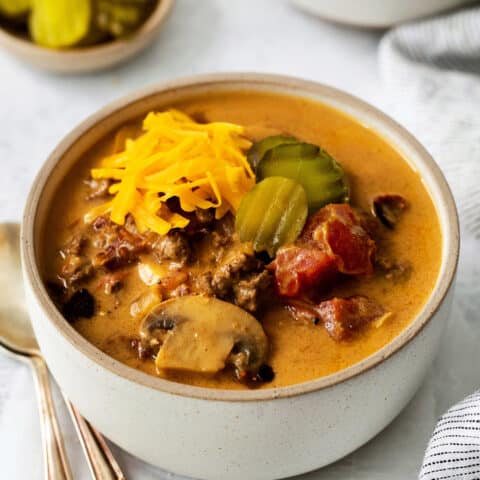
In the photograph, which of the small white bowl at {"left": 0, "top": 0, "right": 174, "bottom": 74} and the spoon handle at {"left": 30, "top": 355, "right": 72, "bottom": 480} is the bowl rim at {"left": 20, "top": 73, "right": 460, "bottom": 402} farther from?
the small white bowl at {"left": 0, "top": 0, "right": 174, "bottom": 74}

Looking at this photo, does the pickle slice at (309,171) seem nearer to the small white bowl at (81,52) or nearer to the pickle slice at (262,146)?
the pickle slice at (262,146)

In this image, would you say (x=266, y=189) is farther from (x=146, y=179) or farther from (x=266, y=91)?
(x=266, y=91)

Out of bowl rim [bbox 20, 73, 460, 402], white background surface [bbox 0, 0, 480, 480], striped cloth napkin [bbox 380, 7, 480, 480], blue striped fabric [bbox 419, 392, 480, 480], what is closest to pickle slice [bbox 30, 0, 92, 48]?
white background surface [bbox 0, 0, 480, 480]

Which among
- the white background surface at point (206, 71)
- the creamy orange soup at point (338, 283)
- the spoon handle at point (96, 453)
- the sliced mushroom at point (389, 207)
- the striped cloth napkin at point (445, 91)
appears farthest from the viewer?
the striped cloth napkin at point (445, 91)

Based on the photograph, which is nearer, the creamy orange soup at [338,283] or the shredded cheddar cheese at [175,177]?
the creamy orange soup at [338,283]

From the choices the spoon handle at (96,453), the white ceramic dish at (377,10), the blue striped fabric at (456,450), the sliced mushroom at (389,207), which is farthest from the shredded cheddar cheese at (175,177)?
the white ceramic dish at (377,10)

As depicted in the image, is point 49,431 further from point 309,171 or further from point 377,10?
point 377,10

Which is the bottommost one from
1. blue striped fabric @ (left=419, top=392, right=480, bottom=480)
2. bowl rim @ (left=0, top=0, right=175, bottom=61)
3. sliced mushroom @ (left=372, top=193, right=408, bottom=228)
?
blue striped fabric @ (left=419, top=392, right=480, bottom=480)

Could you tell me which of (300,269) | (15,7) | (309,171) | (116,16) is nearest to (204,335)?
(300,269)
